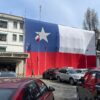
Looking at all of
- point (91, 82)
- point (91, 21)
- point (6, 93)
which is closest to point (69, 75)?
point (91, 82)

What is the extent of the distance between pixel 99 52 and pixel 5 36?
951 inches

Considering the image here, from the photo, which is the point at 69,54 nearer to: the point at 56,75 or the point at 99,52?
the point at 99,52

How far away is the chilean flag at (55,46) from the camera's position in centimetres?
5741

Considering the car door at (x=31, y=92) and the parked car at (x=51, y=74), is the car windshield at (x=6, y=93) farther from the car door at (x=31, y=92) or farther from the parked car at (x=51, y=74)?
the parked car at (x=51, y=74)

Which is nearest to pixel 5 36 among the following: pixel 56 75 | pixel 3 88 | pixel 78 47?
pixel 78 47

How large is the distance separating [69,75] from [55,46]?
22501 millimetres

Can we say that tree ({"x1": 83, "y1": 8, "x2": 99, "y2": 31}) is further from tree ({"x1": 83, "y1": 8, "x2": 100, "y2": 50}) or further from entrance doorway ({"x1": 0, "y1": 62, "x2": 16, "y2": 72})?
entrance doorway ({"x1": 0, "y1": 62, "x2": 16, "y2": 72})

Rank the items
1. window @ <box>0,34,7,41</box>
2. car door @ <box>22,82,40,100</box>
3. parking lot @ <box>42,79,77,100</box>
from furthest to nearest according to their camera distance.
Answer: window @ <box>0,34,7,41</box>
parking lot @ <box>42,79,77,100</box>
car door @ <box>22,82,40,100</box>

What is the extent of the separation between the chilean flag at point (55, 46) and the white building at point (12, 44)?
1895mm

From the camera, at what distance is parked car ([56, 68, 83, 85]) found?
37.4 meters

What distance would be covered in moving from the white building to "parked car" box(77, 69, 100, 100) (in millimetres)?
42413

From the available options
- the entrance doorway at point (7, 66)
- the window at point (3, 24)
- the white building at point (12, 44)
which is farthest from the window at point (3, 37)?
the entrance doorway at point (7, 66)

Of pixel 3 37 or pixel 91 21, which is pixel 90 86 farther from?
pixel 91 21

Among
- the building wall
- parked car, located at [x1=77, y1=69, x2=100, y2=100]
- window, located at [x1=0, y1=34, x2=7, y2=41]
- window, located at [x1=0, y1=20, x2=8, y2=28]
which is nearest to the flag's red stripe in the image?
the building wall
